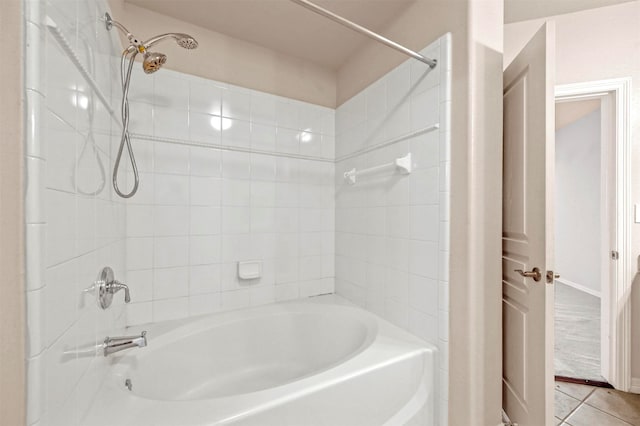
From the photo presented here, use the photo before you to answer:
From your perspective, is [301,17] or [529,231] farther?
[301,17]

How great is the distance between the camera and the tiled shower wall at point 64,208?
0.55 meters

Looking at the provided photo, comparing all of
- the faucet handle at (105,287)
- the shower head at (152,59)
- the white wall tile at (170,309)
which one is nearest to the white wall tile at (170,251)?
the white wall tile at (170,309)

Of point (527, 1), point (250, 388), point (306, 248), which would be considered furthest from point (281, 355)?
point (527, 1)

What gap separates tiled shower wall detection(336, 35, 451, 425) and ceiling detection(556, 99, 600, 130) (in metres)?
2.97

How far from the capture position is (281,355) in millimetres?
1744

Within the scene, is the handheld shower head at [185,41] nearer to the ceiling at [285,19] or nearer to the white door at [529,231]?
the ceiling at [285,19]

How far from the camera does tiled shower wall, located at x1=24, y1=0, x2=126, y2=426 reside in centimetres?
55

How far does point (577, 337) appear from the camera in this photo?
2.53 metres

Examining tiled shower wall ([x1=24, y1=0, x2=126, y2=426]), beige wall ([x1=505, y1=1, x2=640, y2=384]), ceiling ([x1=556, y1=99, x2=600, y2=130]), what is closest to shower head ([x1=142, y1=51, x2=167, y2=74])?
tiled shower wall ([x1=24, y1=0, x2=126, y2=426])

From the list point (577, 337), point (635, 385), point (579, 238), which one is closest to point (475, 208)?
point (635, 385)

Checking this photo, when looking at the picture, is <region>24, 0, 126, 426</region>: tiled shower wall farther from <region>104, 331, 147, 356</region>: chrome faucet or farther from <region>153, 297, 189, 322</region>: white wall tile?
<region>153, 297, 189, 322</region>: white wall tile

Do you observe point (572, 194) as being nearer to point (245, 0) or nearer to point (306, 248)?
point (306, 248)

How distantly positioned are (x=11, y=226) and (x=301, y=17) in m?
1.70

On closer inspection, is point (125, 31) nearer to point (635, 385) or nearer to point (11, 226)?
point (11, 226)
